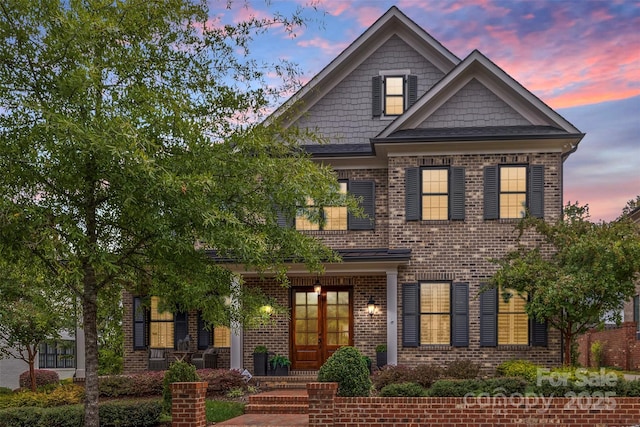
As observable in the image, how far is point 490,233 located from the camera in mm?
19266

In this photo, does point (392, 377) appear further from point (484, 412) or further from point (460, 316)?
point (484, 412)

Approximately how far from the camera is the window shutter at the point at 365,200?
20234 mm

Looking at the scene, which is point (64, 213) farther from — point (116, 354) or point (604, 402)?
point (116, 354)

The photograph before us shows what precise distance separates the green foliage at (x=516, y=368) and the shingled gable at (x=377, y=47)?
8.90 meters

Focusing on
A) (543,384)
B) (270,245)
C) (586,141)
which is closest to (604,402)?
(543,384)

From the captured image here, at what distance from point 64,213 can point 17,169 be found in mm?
937

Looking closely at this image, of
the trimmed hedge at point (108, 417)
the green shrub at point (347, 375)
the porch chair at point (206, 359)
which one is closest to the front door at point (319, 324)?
the porch chair at point (206, 359)

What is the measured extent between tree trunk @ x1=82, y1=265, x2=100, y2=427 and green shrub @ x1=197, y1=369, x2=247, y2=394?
574 cm

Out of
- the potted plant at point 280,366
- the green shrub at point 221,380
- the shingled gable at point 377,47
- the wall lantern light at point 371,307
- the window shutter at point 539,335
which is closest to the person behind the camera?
the green shrub at point 221,380

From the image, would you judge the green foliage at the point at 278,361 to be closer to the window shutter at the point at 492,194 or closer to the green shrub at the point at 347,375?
the green shrub at the point at 347,375

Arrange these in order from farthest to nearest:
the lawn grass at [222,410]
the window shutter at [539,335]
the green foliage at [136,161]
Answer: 1. the window shutter at [539,335]
2. the lawn grass at [222,410]
3. the green foliage at [136,161]

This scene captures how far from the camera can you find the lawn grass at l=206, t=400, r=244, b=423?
14.5 metres

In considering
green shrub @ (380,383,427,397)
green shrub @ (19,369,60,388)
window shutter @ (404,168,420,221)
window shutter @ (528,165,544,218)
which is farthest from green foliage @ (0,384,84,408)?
window shutter @ (528,165,544,218)

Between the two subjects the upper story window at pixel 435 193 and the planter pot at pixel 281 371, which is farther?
the upper story window at pixel 435 193
